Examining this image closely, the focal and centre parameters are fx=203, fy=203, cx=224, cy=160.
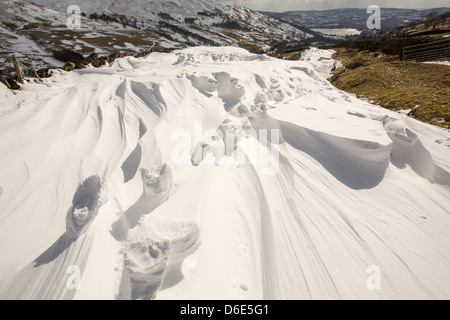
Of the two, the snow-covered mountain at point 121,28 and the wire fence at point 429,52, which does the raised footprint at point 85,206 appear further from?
the snow-covered mountain at point 121,28

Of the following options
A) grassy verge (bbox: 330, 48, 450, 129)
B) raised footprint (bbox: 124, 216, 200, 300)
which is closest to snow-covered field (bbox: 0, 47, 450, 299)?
raised footprint (bbox: 124, 216, 200, 300)

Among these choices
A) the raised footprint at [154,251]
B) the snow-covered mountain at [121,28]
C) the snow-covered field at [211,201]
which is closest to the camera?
the raised footprint at [154,251]

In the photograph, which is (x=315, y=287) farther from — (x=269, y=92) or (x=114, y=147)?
(x=269, y=92)

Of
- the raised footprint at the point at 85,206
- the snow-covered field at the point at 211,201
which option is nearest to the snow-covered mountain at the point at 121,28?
the snow-covered field at the point at 211,201

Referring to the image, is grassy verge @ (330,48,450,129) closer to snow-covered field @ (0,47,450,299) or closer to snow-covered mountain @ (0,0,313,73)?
snow-covered field @ (0,47,450,299)

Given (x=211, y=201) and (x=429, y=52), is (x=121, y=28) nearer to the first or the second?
(x=429, y=52)
